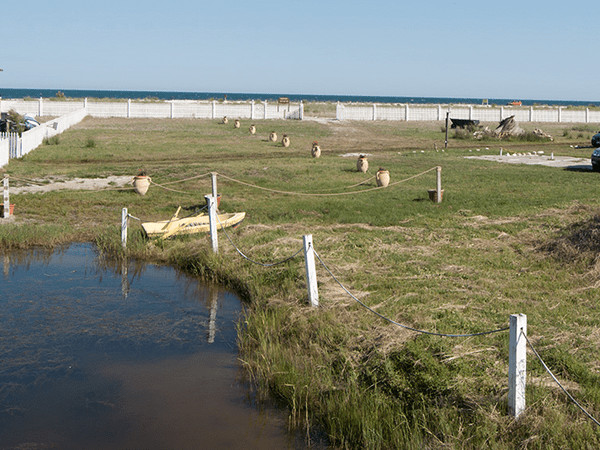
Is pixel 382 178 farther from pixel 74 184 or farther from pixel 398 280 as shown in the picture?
pixel 398 280

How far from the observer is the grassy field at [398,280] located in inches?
265

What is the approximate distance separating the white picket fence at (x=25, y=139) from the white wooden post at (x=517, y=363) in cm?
2353

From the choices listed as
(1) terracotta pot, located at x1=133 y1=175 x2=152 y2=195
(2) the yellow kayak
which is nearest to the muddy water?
(2) the yellow kayak

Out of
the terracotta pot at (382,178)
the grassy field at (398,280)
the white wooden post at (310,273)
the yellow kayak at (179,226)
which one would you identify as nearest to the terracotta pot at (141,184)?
the grassy field at (398,280)

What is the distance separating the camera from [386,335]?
8.13 metres

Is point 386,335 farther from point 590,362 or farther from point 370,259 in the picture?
point 370,259

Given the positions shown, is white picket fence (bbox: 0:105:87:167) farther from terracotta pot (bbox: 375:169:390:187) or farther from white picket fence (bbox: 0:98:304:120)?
white picket fence (bbox: 0:98:304:120)

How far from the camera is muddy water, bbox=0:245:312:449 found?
23.0 ft

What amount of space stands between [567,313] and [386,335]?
2746 millimetres

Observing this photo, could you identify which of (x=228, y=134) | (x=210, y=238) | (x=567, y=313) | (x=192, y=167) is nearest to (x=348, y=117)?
(x=228, y=134)

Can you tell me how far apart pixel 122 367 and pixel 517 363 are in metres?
5.08

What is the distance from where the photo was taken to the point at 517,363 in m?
6.00

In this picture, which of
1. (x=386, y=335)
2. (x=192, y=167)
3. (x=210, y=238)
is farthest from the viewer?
(x=192, y=167)

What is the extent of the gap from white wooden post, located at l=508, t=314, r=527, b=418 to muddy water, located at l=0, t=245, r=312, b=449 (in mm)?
2223
